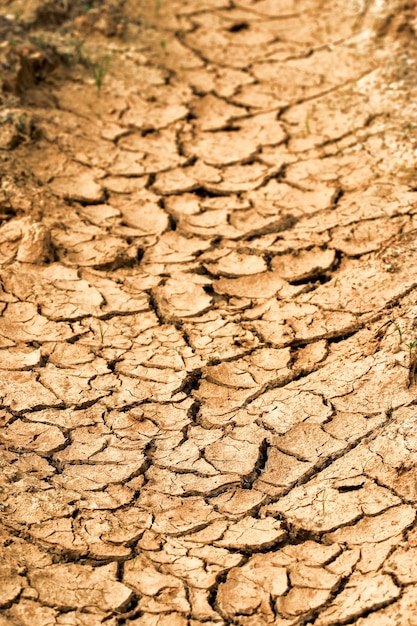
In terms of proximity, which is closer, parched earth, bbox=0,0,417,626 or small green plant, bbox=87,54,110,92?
parched earth, bbox=0,0,417,626

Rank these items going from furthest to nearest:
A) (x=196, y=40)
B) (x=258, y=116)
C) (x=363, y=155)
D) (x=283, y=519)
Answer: (x=196, y=40) < (x=258, y=116) < (x=363, y=155) < (x=283, y=519)

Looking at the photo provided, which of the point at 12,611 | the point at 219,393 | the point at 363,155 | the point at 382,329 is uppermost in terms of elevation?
the point at 363,155

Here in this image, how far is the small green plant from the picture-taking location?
175 inches

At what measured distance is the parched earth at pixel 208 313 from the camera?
99.6 inches

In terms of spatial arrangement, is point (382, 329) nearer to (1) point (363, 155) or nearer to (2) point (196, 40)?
(1) point (363, 155)

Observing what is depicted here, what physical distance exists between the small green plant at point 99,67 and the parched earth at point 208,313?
0.5 inches

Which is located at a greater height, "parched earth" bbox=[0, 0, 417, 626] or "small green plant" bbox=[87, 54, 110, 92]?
"small green plant" bbox=[87, 54, 110, 92]

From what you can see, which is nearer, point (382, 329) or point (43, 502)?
point (43, 502)

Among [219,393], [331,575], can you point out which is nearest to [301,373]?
[219,393]

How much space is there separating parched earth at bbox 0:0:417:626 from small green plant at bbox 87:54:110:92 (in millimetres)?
14

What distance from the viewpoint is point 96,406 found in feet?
10.1

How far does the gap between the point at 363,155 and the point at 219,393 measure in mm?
1474

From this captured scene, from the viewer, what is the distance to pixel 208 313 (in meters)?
3.44

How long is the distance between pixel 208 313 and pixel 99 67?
1.69 m
